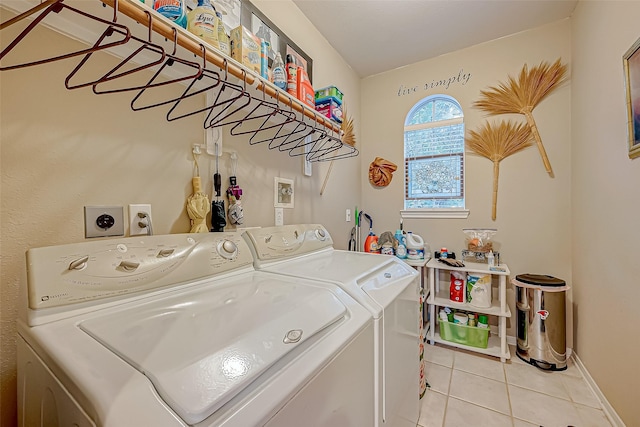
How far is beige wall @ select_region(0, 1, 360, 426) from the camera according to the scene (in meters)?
0.75

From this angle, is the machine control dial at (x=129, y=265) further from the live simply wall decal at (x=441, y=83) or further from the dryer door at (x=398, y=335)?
the live simply wall decal at (x=441, y=83)

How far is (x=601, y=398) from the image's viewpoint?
164 cm

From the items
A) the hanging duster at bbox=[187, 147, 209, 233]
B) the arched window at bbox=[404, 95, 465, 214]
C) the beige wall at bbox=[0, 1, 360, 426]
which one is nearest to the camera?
the beige wall at bbox=[0, 1, 360, 426]

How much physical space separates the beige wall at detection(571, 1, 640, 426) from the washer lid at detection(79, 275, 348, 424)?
5.49ft

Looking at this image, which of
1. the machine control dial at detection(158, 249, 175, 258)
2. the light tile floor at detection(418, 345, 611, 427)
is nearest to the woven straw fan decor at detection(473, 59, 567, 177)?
the light tile floor at detection(418, 345, 611, 427)

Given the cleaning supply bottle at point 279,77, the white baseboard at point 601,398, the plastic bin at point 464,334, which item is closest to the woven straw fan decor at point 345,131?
the cleaning supply bottle at point 279,77

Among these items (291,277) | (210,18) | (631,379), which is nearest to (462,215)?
(631,379)

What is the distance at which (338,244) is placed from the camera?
8.36 feet

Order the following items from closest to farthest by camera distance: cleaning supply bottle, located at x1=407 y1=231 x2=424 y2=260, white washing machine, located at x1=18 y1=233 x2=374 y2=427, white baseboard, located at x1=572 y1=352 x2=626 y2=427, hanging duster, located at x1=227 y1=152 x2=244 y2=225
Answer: white washing machine, located at x1=18 y1=233 x2=374 y2=427
hanging duster, located at x1=227 y1=152 x2=244 y2=225
white baseboard, located at x1=572 y1=352 x2=626 y2=427
cleaning supply bottle, located at x1=407 y1=231 x2=424 y2=260

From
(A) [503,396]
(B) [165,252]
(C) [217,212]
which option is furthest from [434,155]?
(B) [165,252]

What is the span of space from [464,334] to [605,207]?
141 centimetres

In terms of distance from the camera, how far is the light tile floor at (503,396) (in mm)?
1545

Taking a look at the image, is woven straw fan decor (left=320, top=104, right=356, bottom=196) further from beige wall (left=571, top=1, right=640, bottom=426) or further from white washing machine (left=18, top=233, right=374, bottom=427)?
beige wall (left=571, top=1, right=640, bottom=426)

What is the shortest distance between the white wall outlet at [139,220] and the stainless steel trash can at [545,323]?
104 inches
